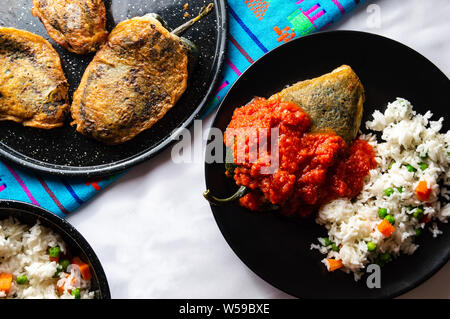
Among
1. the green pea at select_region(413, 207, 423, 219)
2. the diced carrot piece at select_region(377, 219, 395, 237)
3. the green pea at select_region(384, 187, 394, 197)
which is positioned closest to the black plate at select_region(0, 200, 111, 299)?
the diced carrot piece at select_region(377, 219, 395, 237)

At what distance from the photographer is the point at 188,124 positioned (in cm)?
326

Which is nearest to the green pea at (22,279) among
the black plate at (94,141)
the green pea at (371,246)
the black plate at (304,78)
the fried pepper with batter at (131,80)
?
the black plate at (94,141)

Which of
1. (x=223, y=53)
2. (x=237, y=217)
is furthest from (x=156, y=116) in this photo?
(x=237, y=217)

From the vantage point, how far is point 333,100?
9.61 feet

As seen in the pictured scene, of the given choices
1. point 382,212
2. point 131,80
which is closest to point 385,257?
point 382,212

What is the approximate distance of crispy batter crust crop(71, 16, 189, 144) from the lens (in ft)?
10.3

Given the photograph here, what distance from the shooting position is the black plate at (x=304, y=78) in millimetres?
3070

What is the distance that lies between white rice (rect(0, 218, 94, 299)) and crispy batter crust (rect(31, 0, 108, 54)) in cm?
126

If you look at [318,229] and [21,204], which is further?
[318,229]

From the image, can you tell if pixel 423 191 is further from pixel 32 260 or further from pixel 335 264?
pixel 32 260

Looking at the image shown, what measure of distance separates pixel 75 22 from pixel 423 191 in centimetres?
255

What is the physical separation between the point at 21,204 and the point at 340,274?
210cm

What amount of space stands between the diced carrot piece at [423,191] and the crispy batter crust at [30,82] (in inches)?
95.6

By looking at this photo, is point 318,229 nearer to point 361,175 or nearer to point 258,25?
point 361,175
